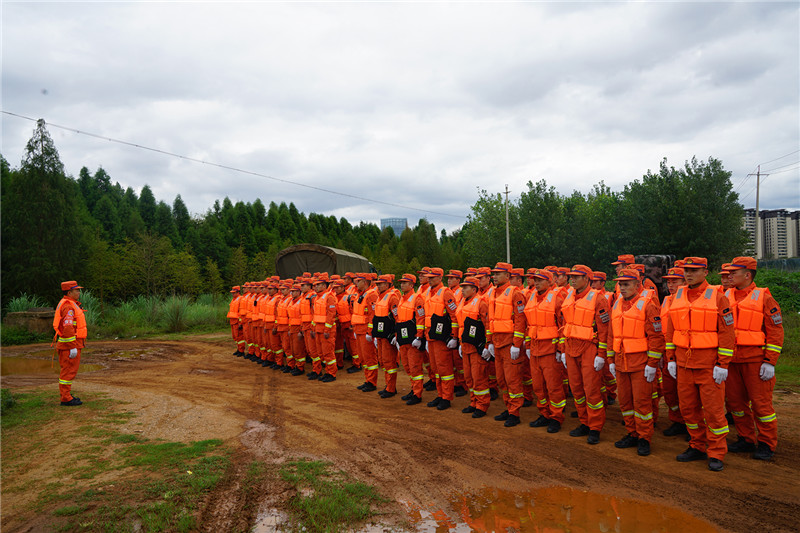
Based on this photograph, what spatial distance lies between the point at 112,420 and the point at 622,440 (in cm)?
789

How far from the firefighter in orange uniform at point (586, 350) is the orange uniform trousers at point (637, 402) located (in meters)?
0.29

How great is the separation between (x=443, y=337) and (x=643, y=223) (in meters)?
20.0

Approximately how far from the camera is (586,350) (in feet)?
21.3

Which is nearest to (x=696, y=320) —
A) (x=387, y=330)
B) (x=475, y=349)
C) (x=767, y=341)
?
(x=767, y=341)

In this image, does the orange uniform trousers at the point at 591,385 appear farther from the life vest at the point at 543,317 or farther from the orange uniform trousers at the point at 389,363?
the orange uniform trousers at the point at 389,363

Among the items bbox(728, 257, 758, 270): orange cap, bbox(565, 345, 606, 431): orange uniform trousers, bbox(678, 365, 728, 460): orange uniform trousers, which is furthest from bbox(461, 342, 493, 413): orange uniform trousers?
bbox(728, 257, 758, 270): orange cap

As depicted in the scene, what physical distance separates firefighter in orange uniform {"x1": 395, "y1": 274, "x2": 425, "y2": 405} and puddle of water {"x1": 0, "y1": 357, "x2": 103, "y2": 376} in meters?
9.76

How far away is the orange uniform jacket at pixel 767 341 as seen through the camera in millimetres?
5574

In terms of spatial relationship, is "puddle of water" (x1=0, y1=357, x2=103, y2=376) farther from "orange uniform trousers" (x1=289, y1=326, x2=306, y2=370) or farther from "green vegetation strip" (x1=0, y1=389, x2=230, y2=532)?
"orange uniform trousers" (x1=289, y1=326, x2=306, y2=370)

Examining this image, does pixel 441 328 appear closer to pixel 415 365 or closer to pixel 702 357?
pixel 415 365

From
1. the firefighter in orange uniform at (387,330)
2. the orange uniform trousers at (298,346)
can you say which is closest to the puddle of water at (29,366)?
the orange uniform trousers at (298,346)

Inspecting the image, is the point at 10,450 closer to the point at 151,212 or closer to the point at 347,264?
the point at 347,264

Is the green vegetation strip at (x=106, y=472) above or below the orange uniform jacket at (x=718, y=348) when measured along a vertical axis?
below

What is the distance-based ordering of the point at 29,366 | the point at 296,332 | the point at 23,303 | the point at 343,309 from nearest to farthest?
the point at 343,309 < the point at 296,332 < the point at 29,366 < the point at 23,303
